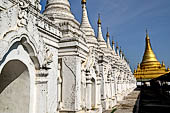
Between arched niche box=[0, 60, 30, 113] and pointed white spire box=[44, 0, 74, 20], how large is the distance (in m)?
4.80

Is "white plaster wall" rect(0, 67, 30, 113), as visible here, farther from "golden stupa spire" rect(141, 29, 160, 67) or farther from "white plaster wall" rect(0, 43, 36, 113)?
"golden stupa spire" rect(141, 29, 160, 67)

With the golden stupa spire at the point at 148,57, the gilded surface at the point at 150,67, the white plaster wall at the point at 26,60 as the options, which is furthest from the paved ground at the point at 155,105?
the golden stupa spire at the point at 148,57

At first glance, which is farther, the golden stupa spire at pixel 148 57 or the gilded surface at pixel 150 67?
the golden stupa spire at pixel 148 57

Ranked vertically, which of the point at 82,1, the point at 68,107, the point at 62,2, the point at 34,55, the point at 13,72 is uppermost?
the point at 82,1

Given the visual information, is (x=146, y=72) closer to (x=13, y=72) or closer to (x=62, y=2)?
→ (x=62, y=2)

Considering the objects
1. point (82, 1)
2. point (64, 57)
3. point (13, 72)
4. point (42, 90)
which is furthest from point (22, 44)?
point (82, 1)

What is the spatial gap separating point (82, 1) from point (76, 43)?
741 centimetres

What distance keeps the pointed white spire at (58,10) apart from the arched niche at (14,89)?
15.7ft

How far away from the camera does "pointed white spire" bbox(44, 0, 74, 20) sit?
927cm

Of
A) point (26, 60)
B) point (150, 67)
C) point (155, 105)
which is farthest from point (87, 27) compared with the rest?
point (150, 67)

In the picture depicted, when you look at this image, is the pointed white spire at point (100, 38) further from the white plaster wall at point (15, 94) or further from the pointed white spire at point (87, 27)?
the white plaster wall at point (15, 94)

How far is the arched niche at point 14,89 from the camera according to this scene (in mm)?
4984

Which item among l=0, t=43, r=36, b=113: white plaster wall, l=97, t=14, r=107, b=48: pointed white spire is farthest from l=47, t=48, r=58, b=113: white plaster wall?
l=97, t=14, r=107, b=48: pointed white spire

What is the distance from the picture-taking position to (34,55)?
502 centimetres
